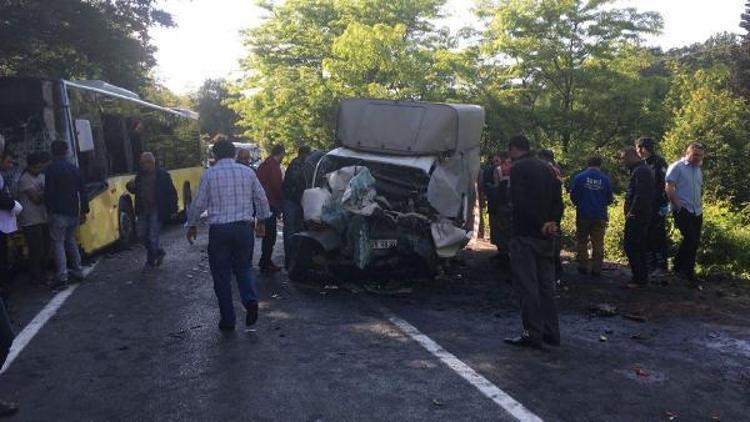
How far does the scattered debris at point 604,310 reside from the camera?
764 centimetres

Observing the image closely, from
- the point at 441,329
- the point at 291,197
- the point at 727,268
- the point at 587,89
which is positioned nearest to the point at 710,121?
the point at 587,89

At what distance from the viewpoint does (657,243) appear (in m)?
10.1

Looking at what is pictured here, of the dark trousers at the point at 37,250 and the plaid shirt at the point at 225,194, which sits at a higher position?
the plaid shirt at the point at 225,194

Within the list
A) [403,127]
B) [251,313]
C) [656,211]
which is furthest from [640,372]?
[403,127]

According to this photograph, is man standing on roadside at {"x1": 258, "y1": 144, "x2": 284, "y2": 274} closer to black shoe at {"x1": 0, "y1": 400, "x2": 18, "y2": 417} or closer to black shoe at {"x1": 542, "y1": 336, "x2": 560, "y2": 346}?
black shoe at {"x1": 542, "y1": 336, "x2": 560, "y2": 346}

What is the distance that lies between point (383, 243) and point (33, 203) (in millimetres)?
4643

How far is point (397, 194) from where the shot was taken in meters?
9.81

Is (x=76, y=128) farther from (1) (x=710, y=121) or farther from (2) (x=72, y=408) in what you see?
(1) (x=710, y=121)

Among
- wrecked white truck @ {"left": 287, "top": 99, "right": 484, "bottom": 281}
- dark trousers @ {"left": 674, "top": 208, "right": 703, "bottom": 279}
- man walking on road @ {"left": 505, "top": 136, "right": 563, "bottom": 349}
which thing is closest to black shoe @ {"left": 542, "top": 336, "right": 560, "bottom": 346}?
man walking on road @ {"left": 505, "top": 136, "right": 563, "bottom": 349}

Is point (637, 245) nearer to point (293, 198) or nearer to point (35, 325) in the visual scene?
point (293, 198)

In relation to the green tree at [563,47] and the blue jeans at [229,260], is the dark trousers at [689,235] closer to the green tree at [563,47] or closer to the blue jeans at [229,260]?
the blue jeans at [229,260]

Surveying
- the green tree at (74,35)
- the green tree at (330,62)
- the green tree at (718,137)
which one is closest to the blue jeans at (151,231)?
the green tree at (74,35)

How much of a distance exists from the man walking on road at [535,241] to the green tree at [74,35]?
53.2 feet

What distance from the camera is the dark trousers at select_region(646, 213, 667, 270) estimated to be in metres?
9.73
